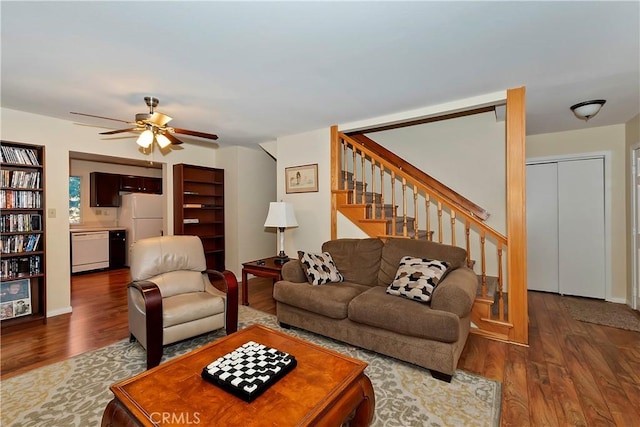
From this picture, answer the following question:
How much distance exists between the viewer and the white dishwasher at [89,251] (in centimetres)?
553

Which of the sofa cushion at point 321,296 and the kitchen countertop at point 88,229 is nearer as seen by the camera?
the sofa cushion at point 321,296

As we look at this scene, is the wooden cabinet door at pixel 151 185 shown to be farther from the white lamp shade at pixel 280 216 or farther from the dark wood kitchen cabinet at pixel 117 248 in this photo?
the white lamp shade at pixel 280 216

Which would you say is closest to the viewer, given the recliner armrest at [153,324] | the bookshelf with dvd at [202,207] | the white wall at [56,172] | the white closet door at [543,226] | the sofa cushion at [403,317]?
the sofa cushion at [403,317]

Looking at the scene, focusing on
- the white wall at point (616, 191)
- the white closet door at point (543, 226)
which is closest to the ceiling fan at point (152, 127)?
the white closet door at point (543, 226)

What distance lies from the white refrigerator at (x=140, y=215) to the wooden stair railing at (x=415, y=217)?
4.44 meters

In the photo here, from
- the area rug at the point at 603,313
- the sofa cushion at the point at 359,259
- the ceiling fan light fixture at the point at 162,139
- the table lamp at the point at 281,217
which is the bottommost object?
the area rug at the point at 603,313

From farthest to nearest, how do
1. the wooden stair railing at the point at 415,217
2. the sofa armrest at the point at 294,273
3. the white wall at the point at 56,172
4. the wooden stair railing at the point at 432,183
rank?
the wooden stair railing at the point at 432,183 < the white wall at the point at 56,172 < the sofa armrest at the point at 294,273 < the wooden stair railing at the point at 415,217

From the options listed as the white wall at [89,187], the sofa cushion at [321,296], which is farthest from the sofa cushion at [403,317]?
the white wall at [89,187]

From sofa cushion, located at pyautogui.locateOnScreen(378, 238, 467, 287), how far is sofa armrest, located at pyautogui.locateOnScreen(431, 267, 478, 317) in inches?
14.8

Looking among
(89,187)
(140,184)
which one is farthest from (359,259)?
(89,187)

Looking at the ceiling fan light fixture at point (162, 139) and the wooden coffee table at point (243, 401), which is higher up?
the ceiling fan light fixture at point (162, 139)

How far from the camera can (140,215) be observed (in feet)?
20.0

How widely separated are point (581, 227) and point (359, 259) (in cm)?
333

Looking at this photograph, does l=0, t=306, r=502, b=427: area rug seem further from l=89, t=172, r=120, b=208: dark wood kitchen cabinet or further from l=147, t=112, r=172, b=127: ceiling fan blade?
l=89, t=172, r=120, b=208: dark wood kitchen cabinet
